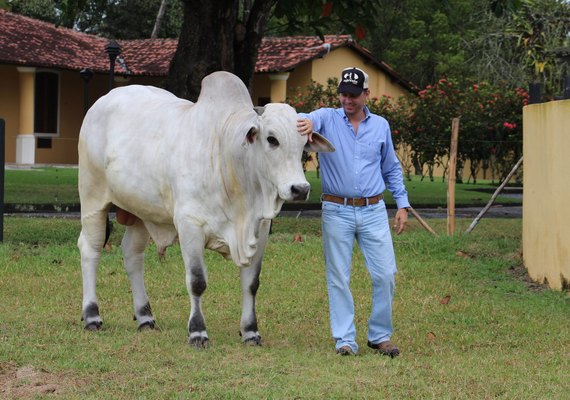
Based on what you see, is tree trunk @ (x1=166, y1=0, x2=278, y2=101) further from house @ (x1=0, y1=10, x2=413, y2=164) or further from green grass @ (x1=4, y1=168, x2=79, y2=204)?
house @ (x1=0, y1=10, x2=413, y2=164)

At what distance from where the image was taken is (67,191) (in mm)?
22750

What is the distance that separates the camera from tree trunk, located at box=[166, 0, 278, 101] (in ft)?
48.1

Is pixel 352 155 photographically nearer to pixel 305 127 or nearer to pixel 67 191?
pixel 305 127

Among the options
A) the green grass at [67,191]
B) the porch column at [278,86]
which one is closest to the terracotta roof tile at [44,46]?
the green grass at [67,191]

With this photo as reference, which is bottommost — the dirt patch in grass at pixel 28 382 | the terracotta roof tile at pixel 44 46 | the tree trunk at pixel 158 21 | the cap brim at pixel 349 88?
the dirt patch in grass at pixel 28 382

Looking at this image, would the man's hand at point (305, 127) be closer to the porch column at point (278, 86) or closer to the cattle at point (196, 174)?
the cattle at point (196, 174)

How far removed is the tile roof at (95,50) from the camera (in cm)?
3259

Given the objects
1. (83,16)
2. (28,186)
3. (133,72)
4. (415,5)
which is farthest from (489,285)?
(415,5)

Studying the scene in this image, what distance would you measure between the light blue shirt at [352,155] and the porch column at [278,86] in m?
28.5

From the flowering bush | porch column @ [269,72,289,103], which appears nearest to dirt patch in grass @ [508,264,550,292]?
the flowering bush

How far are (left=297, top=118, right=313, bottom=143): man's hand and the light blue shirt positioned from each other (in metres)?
0.16

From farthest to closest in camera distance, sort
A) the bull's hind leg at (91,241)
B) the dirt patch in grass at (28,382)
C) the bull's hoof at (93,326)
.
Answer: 1. the bull's hind leg at (91,241)
2. the bull's hoof at (93,326)
3. the dirt patch in grass at (28,382)

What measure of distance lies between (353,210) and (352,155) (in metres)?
0.37

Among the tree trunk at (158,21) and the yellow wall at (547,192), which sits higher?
the tree trunk at (158,21)
